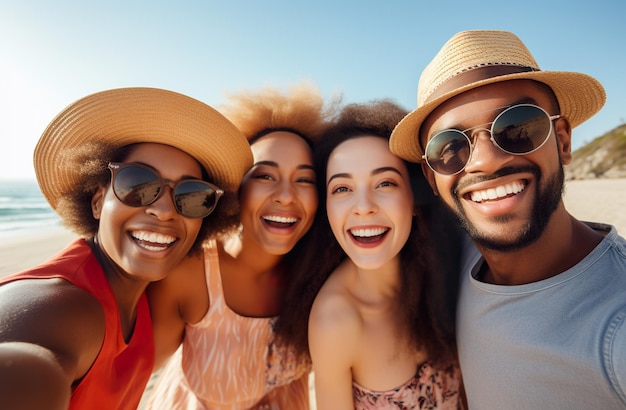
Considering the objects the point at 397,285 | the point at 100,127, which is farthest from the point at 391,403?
the point at 100,127

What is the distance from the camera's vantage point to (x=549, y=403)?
4.95 ft

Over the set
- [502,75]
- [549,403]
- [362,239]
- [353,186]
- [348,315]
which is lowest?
[549,403]

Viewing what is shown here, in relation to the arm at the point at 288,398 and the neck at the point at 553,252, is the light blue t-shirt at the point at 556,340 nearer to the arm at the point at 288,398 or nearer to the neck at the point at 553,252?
the neck at the point at 553,252

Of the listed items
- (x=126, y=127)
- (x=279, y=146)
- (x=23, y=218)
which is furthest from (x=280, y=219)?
(x=23, y=218)

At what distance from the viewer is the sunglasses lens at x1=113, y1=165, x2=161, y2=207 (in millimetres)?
1887

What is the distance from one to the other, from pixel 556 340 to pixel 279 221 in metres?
1.82

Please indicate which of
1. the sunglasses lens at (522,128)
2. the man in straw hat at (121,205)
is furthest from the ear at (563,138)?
the man in straw hat at (121,205)

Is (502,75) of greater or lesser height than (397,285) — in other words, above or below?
above

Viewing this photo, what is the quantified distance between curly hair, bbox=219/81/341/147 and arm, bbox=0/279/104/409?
1840 millimetres

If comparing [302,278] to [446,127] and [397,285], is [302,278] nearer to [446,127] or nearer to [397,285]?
[397,285]

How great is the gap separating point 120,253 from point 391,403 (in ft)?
6.37

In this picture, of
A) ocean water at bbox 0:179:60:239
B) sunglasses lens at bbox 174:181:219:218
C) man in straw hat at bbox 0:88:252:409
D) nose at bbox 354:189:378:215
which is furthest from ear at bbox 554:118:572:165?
ocean water at bbox 0:179:60:239

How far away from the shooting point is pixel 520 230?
1730mm

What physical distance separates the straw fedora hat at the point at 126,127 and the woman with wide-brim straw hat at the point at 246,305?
541 mm
